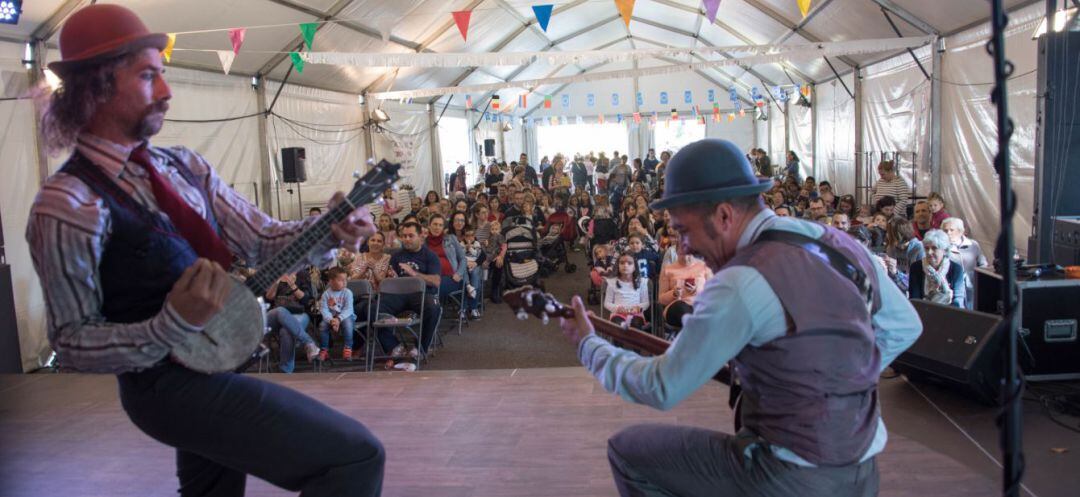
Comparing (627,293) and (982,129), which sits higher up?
(982,129)

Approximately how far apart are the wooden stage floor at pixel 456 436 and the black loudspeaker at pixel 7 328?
754 millimetres

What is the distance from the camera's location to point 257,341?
1583 millimetres

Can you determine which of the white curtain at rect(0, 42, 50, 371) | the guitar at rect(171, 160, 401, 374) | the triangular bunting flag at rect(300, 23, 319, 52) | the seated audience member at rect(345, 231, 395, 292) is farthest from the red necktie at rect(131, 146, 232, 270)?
the triangular bunting flag at rect(300, 23, 319, 52)

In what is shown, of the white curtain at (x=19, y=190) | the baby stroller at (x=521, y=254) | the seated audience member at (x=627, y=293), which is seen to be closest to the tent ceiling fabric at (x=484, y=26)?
the white curtain at (x=19, y=190)

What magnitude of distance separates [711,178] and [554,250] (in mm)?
9535

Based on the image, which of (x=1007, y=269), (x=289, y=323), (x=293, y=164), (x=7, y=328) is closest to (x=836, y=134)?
(x=293, y=164)

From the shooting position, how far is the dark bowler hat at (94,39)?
56.8 inches

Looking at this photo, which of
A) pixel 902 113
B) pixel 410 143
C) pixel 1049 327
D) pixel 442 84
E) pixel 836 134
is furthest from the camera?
pixel 410 143

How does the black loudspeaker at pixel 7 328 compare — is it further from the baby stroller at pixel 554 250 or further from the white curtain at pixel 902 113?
the white curtain at pixel 902 113

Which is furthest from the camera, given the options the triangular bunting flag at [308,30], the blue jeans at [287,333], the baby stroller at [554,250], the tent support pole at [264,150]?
the baby stroller at [554,250]

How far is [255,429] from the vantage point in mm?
1522

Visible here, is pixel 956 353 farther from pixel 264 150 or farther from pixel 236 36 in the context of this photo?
pixel 264 150

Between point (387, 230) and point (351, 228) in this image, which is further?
point (387, 230)

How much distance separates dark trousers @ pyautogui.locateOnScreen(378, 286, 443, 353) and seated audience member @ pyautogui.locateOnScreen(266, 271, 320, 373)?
56cm
